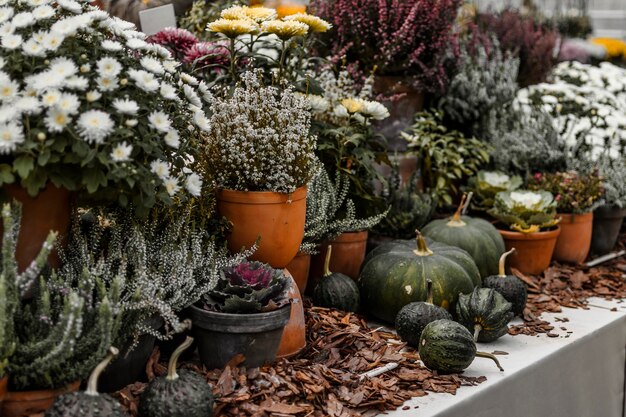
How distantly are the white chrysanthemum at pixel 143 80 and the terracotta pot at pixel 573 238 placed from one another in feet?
7.29

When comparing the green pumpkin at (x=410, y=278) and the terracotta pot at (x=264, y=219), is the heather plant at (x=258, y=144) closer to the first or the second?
the terracotta pot at (x=264, y=219)

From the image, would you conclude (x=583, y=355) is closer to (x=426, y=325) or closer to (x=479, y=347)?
(x=479, y=347)

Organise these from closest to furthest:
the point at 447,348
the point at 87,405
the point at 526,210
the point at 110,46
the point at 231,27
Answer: the point at 87,405 < the point at 110,46 < the point at 447,348 < the point at 231,27 < the point at 526,210

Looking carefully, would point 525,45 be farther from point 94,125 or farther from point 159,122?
point 94,125

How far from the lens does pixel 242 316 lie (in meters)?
1.88

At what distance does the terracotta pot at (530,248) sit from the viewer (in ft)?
10.3

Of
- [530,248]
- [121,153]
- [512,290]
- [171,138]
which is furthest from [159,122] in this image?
[530,248]

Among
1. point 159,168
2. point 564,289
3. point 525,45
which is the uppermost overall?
point 159,168

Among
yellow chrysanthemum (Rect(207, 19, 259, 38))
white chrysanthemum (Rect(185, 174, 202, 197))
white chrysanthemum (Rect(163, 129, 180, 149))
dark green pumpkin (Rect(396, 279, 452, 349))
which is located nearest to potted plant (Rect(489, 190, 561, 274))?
dark green pumpkin (Rect(396, 279, 452, 349))

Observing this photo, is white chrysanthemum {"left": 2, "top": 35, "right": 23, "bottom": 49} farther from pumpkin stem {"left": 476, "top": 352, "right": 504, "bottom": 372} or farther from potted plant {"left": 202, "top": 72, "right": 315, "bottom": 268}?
pumpkin stem {"left": 476, "top": 352, "right": 504, "bottom": 372}

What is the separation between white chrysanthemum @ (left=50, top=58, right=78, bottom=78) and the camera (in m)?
1.58

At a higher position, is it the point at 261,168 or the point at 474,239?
the point at 261,168

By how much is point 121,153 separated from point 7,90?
27 centimetres

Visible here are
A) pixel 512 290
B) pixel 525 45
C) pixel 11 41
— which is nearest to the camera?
pixel 11 41
